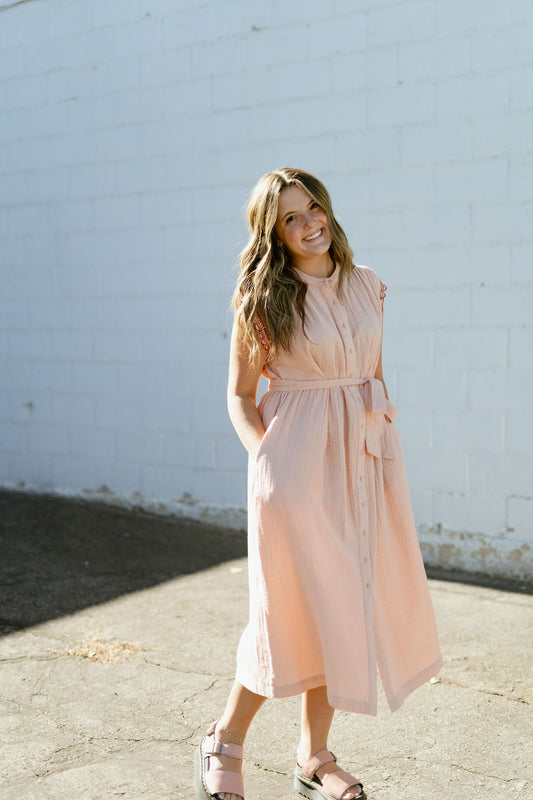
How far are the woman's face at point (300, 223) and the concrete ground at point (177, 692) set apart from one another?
5.40 feet

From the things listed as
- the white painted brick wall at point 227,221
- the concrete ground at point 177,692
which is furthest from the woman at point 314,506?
the white painted brick wall at point 227,221

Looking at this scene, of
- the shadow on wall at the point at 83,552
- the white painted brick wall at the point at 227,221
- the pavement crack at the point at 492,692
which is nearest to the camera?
the pavement crack at the point at 492,692

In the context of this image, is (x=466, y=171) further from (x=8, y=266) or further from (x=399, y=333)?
(x=8, y=266)

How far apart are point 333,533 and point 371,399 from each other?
1.37ft

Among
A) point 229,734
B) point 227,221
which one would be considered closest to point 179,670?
point 229,734

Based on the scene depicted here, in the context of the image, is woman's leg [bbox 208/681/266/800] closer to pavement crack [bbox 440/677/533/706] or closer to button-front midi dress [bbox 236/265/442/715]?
button-front midi dress [bbox 236/265/442/715]

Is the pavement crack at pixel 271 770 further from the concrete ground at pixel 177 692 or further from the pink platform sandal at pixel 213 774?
the pink platform sandal at pixel 213 774

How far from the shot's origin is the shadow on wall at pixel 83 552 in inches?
185

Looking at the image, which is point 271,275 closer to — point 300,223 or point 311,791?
point 300,223

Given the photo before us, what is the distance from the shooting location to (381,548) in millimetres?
2689

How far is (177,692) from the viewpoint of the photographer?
11.6ft

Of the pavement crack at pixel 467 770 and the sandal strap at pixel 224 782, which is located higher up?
the sandal strap at pixel 224 782

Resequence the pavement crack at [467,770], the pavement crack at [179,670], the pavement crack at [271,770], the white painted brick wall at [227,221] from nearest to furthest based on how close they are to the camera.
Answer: the pavement crack at [467,770] < the pavement crack at [271,770] < the pavement crack at [179,670] < the white painted brick wall at [227,221]

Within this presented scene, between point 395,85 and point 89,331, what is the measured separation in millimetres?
2744
